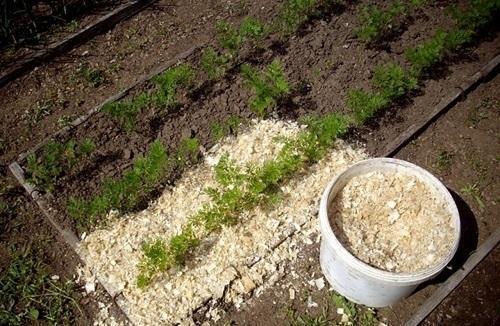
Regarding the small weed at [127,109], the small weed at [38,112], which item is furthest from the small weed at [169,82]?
the small weed at [38,112]

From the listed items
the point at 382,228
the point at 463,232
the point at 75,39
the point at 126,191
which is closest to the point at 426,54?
the point at 463,232

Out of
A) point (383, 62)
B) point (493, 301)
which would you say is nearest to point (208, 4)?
point (383, 62)

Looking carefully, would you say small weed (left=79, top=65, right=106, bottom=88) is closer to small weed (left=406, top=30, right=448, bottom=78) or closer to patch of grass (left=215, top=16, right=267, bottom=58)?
patch of grass (left=215, top=16, right=267, bottom=58)

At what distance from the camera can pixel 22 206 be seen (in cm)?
469

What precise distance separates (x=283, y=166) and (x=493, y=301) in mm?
2256

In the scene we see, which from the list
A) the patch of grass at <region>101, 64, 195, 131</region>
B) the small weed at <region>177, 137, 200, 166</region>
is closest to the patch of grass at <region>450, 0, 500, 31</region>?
the patch of grass at <region>101, 64, 195, 131</region>

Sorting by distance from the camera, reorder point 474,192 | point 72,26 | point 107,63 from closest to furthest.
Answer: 1. point 474,192
2. point 107,63
3. point 72,26

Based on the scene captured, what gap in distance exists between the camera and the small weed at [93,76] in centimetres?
564

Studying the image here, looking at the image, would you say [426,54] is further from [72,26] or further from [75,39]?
[72,26]

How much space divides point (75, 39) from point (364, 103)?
3.88 metres

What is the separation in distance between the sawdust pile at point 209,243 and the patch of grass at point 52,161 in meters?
0.79

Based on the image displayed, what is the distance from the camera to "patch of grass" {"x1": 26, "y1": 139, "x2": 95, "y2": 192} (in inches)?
183

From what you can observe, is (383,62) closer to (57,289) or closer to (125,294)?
(125,294)

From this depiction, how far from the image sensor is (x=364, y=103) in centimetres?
500
